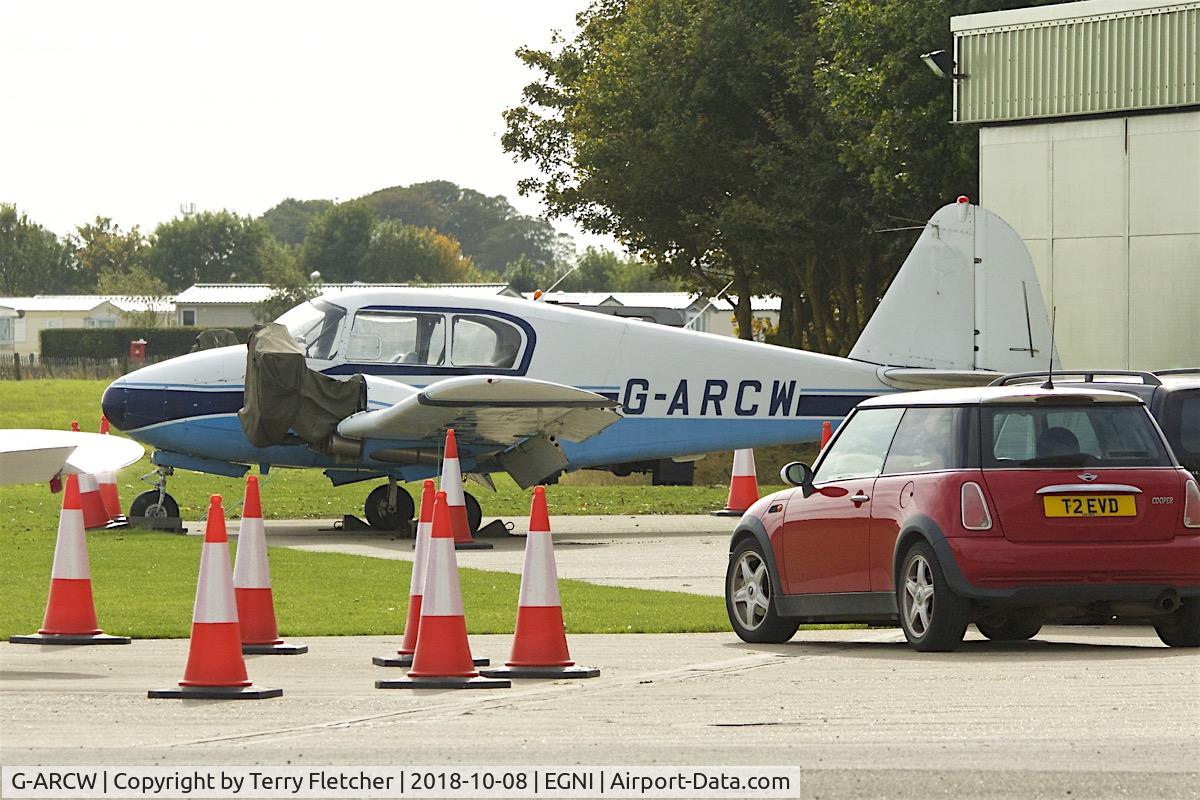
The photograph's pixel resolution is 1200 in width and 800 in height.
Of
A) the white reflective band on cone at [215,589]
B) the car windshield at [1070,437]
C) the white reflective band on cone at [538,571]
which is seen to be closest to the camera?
the white reflective band on cone at [215,589]

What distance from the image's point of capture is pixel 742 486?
25.8 meters

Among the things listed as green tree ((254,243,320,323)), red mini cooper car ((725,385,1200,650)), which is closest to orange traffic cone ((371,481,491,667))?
red mini cooper car ((725,385,1200,650))

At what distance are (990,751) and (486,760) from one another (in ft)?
6.40

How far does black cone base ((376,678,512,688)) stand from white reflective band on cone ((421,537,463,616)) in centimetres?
33

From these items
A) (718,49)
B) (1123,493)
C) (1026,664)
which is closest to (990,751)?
(1026,664)

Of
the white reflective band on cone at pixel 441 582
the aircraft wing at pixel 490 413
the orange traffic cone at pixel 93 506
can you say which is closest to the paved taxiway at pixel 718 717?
the white reflective band on cone at pixel 441 582

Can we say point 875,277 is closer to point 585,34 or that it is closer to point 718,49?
point 718,49

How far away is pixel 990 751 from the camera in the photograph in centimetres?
786

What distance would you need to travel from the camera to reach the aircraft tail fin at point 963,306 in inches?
959

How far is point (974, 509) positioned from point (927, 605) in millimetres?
640

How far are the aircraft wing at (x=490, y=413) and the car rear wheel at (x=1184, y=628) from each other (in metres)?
9.52

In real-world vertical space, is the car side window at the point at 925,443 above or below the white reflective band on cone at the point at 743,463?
above

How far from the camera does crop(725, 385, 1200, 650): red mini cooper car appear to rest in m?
11.3

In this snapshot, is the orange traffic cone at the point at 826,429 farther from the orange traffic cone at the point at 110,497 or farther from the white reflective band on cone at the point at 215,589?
the white reflective band on cone at the point at 215,589
